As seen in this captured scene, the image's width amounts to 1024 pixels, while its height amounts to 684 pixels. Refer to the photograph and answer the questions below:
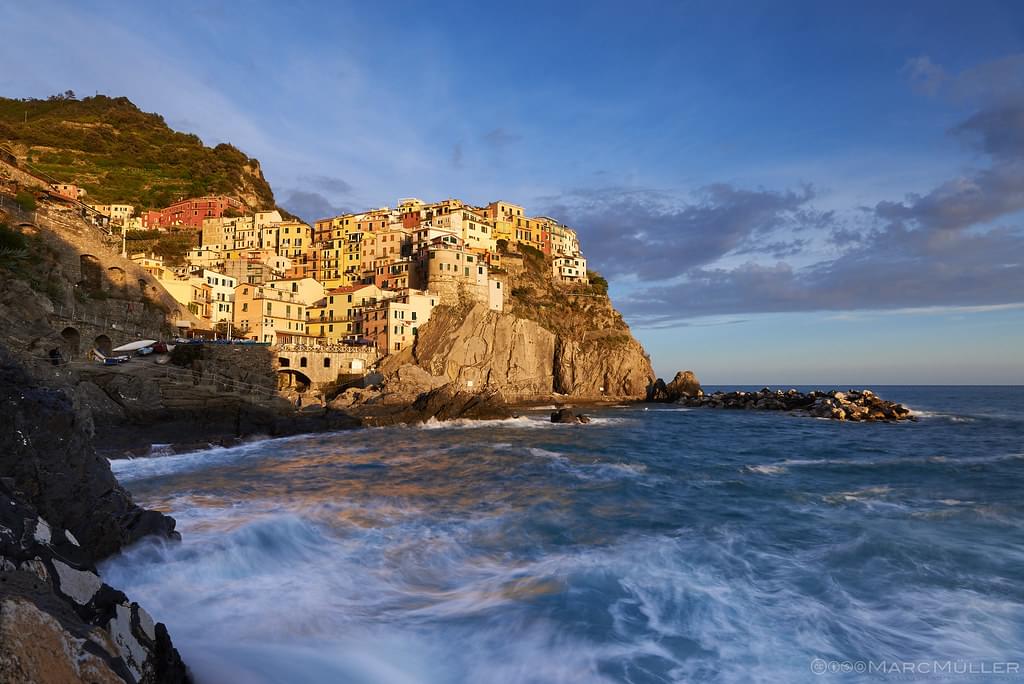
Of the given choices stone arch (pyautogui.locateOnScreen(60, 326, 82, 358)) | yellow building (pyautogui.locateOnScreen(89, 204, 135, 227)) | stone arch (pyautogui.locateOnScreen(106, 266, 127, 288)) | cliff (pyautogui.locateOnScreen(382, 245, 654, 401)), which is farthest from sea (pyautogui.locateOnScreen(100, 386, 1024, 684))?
yellow building (pyautogui.locateOnScreen(89, 204, 135, 227))

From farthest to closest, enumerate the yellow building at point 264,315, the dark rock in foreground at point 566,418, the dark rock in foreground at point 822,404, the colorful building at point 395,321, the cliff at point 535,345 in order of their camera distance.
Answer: the cliff at point 535,345 → the colorful building at point 395,321 → the yellow building at point 264,315 → the dark rock in foreground at point 822,404 → the dark rock in foreground at point 566,418

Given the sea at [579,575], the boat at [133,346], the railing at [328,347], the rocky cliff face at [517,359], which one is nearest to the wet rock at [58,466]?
the sea at [579,575]

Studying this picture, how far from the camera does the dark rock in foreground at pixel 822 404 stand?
52.9 meters

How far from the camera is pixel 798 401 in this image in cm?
6956

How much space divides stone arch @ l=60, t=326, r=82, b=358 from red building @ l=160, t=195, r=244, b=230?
65.4m

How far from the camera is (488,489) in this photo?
59.3 feet

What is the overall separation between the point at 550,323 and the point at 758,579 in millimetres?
77750

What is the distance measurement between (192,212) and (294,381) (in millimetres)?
56382

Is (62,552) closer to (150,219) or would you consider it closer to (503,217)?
(503,217)

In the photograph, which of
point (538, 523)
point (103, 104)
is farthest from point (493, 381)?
point (103, 104)

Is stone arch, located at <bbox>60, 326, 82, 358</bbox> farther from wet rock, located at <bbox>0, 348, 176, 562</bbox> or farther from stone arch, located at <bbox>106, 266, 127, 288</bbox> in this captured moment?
wet rock, located at <bbox>0, 348, 176, 562</bbox>

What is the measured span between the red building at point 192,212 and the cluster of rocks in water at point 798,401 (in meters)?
79.8

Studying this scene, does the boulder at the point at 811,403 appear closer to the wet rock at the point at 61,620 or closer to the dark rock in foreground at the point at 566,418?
the dark rock in foreground at the point at 566,418

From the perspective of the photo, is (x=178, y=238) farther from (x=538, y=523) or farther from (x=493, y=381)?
(x=538, y=523)
